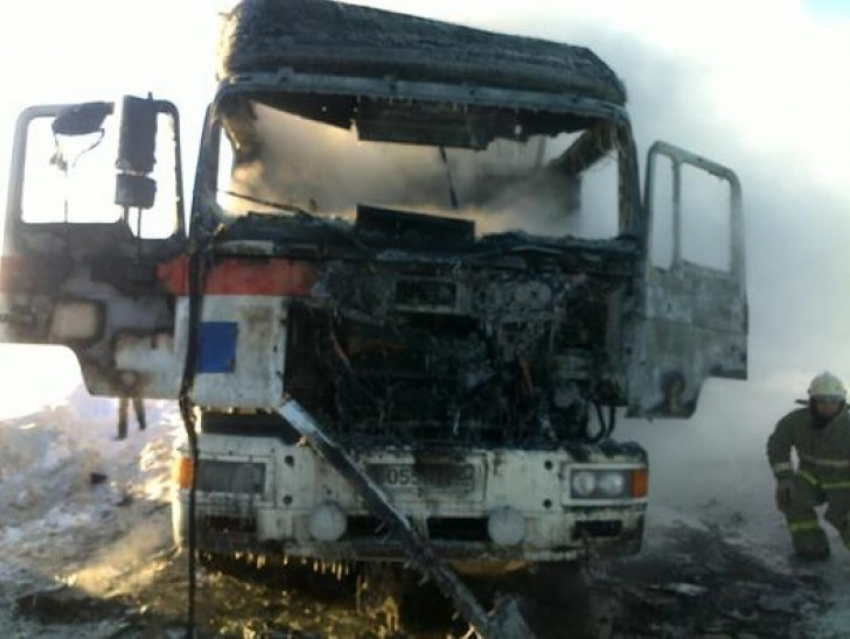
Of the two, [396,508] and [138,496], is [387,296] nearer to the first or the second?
[396,508]

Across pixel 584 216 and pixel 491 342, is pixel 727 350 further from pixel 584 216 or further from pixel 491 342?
pixel 491 342

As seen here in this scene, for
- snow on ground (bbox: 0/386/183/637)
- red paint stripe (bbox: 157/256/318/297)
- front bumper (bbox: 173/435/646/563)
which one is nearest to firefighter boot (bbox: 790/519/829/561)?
front bumper (bbox: 173/435/646/563)

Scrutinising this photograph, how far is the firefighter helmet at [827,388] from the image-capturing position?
227 inches

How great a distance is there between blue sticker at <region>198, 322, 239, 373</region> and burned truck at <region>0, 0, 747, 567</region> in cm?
1

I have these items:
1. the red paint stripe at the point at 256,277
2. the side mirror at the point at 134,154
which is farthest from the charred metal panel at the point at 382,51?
the red paint stripe at the point at 256,277

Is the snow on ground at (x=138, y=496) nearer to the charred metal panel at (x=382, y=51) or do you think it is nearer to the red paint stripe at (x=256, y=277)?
the red paint stripe at (x=256, y=277)

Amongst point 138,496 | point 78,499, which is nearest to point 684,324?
point 138,496

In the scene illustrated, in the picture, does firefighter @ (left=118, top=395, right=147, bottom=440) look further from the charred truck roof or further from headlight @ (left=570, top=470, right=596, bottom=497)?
headlight @ (left=570, top=470, right=596, bottom=497)

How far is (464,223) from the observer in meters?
4.32

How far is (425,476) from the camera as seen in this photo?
364 cm

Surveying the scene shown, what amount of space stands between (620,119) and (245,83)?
6.51 ft

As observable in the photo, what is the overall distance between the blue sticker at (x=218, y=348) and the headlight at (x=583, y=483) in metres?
1.61

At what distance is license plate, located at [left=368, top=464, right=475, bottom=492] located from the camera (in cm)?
361

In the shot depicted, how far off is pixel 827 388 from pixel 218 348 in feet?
13.6
